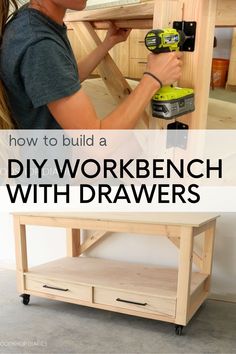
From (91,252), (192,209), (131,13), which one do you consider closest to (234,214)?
(192,209)

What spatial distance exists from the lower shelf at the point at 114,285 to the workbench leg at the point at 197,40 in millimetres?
550

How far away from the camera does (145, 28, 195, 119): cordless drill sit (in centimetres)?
86

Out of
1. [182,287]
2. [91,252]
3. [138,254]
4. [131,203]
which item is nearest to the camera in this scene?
[182,287]

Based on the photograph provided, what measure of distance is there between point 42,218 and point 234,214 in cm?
68

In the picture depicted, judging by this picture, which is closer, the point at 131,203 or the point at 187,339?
the point at 187,339

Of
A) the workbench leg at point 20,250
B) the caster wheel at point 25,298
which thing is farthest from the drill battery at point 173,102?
the caster wheel at point 25,298

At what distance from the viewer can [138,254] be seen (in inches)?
57.3

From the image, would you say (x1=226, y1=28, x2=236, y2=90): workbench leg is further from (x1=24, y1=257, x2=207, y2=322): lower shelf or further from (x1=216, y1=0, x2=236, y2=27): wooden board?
(x1=24, y1=257, x2=207, y2=322): lower shelf

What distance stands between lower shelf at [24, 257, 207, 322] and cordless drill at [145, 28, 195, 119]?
569 millimetres

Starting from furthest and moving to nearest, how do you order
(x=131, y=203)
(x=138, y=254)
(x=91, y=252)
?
(x=91, y=252) → (x=138, y=254) → (x=131, y=203)

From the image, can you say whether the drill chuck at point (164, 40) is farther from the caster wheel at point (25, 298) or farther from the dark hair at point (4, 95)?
the caster wheel at point (25, 298)

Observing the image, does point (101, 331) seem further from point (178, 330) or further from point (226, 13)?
point (226, 13)

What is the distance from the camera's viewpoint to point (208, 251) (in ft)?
4.19

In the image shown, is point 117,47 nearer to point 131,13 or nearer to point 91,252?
point 131,13
